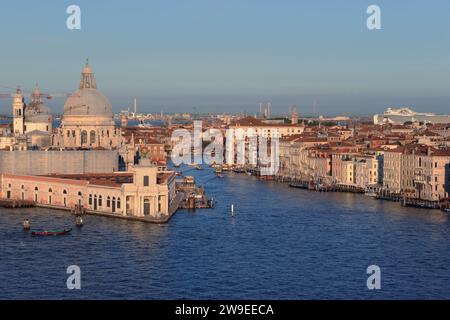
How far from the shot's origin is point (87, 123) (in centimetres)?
2994

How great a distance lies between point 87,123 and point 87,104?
0.65 metres

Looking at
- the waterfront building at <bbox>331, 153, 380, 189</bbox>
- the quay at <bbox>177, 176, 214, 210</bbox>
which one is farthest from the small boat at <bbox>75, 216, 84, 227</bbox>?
the waterfront building at <bbox>331, 153, 380, 189</bbox>

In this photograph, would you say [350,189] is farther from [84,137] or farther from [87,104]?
[87,104]

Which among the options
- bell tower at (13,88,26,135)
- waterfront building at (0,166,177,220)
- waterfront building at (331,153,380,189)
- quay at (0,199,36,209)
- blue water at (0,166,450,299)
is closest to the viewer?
blue water at (0,166,450,299)

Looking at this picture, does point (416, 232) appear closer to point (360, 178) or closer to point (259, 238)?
point (259, 238)

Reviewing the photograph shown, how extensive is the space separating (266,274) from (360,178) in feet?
55.5

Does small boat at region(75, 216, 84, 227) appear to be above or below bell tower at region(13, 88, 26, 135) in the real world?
below

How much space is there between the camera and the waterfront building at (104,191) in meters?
19.2

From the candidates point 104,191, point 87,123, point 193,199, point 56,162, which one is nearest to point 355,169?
point 193,199

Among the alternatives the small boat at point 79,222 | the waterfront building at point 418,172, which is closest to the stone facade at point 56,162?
the small boat at point 79,222

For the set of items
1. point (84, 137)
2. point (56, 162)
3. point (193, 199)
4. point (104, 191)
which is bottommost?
point (193, 199)

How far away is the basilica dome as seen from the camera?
29938 mm

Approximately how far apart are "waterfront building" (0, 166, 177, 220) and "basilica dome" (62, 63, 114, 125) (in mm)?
6421

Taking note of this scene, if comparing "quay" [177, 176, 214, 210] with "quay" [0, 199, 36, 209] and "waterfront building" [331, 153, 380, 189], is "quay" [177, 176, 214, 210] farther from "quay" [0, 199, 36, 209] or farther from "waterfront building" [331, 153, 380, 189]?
"waterfront building" [331, 153, 380, 189]
